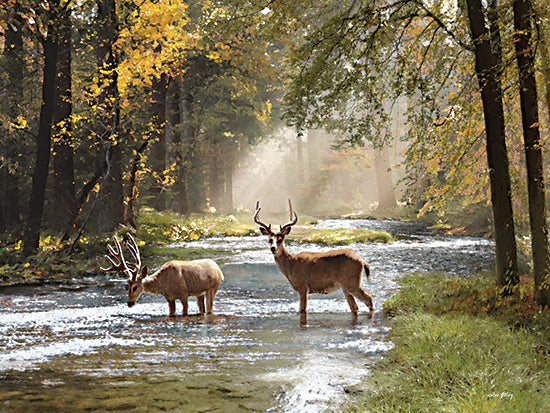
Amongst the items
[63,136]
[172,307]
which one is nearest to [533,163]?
[172,307]

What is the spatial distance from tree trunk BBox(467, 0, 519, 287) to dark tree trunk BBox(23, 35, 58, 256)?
11.8m

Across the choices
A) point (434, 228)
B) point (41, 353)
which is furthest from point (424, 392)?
point (434, 228)

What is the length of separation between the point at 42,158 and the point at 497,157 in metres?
12.3

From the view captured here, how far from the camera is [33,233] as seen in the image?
15.4 m

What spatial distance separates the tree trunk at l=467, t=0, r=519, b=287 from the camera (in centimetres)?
920

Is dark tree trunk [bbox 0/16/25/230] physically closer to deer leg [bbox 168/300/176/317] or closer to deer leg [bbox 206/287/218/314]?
deer leg [bbox 168/300/176/317]

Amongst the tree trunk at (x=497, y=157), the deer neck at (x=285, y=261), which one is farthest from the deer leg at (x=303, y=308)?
the tree trunk at (x=497, y=157)

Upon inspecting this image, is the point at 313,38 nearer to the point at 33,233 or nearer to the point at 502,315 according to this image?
the point at 502,315

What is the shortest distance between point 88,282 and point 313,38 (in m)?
8.53

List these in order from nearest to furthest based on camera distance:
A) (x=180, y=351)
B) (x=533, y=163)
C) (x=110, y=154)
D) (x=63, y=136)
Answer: (x=180, y=351) < (x=533, y=163) < (x=63, y=136) < (x=110, y=154)

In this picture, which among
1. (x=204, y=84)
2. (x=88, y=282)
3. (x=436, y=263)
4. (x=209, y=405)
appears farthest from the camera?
(x=204, y=84)

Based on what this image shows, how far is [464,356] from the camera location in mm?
6094

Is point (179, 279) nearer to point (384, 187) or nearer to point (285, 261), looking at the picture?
point (285, 261)

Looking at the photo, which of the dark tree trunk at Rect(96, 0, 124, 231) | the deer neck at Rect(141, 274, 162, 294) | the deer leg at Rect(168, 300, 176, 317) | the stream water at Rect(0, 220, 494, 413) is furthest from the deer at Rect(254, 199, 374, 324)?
the dark tree trunk at Rect(96, 0, 124, 231)
